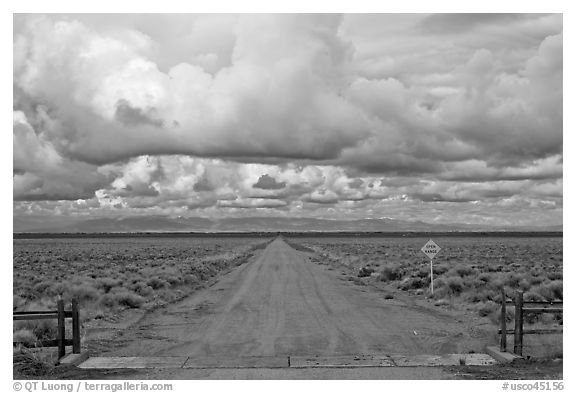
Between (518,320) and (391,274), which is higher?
(518,320)

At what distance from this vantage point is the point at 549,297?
22.4 meters

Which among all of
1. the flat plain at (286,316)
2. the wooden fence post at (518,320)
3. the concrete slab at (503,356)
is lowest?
the flat plain at (286,316)

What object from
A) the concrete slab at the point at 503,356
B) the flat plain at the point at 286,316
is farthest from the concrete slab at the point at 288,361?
the flat plain at the point at 286,316

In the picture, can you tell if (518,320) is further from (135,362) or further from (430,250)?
(430,250)

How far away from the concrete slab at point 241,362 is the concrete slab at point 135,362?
270 mm

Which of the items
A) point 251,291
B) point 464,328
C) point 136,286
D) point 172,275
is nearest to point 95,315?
point 136,286

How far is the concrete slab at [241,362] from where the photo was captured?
469 inches

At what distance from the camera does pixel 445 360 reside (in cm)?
1235

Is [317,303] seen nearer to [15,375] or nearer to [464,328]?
[464,328]

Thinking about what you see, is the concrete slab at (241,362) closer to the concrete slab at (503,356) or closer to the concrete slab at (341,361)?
the concrete slab at (341,361)

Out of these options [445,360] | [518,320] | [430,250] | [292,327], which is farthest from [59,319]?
[430,250]

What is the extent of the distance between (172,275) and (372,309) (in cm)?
1493

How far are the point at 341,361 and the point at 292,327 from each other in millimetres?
4613

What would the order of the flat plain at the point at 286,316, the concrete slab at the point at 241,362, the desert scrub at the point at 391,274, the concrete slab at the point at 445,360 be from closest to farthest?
the concrete slab at the point at 241,362, the concrete slab at the point at 445,360, the flat plain at the point at 286,316, the desert scrub at the point at 391,274
